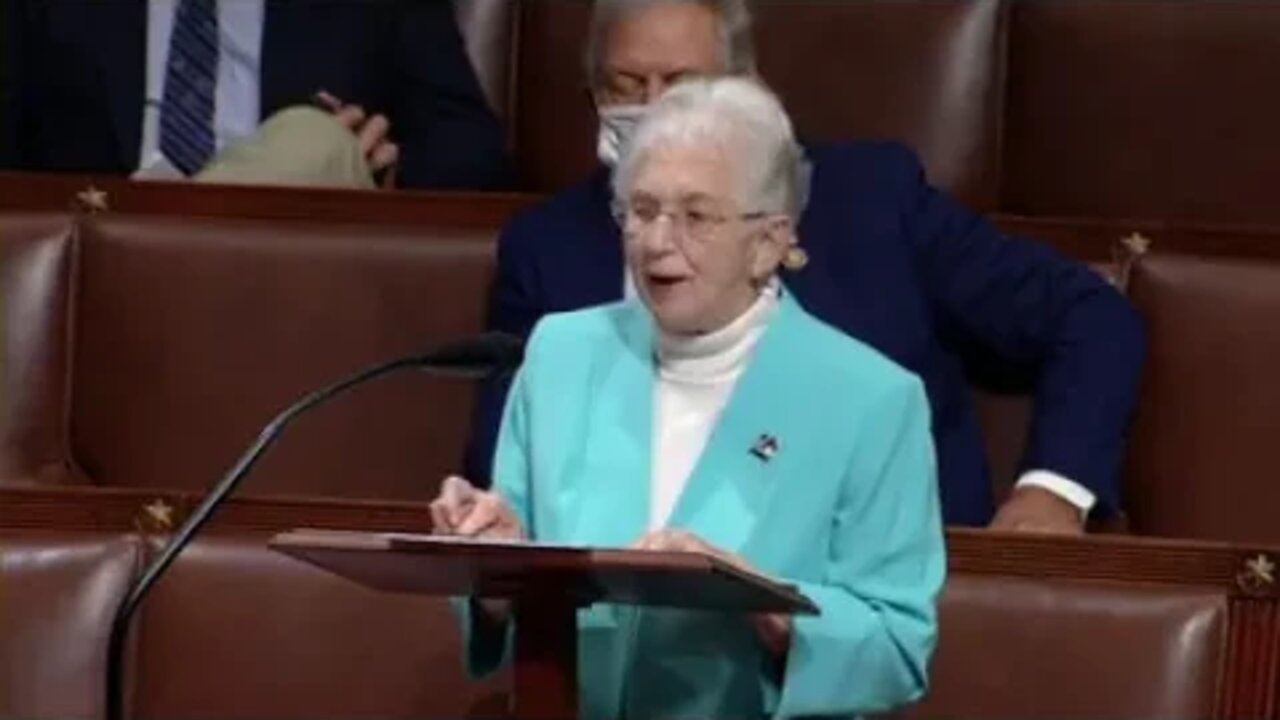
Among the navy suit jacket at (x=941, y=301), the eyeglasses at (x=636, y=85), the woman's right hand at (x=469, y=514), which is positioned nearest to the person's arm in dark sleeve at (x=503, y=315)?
the navy suit jacket at (x=941, y=301)

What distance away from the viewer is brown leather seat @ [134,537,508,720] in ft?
A: 5.24

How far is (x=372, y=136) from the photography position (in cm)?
220

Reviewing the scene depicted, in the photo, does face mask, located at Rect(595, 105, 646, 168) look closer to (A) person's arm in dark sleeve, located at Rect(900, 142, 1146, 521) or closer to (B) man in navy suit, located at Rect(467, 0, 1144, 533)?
(B) man in navy suit, located at Rect(467, 0, 1144, 533)

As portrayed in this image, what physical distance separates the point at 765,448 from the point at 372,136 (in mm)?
→ 766

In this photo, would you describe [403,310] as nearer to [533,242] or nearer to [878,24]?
[533,242]

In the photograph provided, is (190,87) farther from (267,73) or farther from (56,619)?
(56,619)

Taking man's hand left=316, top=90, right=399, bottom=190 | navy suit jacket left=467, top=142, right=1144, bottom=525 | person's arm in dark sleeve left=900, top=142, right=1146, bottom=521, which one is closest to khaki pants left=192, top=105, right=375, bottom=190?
man's hand left=316, top=90, right=399, bottom=190

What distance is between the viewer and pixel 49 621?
5.20 ft

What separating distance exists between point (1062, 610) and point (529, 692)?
0.41m

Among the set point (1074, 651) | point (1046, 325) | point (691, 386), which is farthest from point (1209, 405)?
point (691, 386)

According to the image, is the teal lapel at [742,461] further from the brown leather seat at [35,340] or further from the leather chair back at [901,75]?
the leather chair back at [901,75]

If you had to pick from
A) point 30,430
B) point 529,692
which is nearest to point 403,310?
point 30,430

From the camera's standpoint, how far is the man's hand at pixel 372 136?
220 centimetres

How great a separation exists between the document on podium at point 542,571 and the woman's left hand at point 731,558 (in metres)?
0.02
